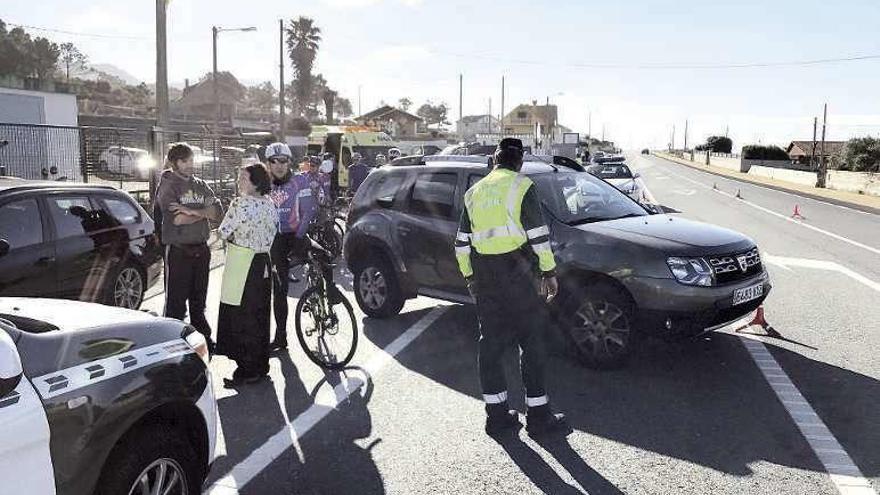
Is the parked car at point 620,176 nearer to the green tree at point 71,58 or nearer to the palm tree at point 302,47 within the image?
the palm tree at point 302,47

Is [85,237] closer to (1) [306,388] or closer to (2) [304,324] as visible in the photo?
(2) [304,324]

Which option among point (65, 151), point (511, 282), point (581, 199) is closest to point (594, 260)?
point (581, 199)

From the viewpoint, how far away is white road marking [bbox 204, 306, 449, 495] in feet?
12.6

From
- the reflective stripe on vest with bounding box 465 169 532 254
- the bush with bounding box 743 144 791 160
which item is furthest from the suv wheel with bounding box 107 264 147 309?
the bush with bounding box 743 144 791 160

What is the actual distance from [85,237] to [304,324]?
2.54 m

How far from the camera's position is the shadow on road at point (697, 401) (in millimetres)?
4215

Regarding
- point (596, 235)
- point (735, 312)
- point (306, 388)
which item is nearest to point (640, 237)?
point (596, 235)

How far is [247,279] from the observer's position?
5410 mm

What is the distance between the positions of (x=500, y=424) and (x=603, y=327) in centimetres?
153

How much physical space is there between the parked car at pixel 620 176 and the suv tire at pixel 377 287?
11.5m

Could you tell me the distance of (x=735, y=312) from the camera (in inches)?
222

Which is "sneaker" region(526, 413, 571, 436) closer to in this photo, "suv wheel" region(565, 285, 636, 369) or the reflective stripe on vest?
the reflective stripe on vest

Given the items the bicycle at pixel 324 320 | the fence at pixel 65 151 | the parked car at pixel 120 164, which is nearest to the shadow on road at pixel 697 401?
the bicycle at pixel 324 320

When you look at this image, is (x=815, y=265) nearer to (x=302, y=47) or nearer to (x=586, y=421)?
(x=586, y=421)
